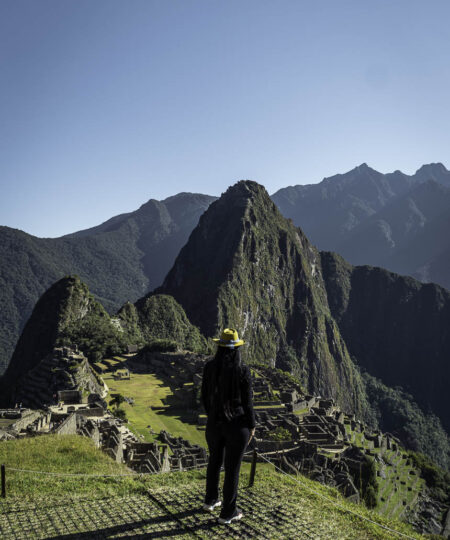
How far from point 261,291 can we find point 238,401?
141487 millimetres

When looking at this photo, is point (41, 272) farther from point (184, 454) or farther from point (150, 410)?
point (184, 454)

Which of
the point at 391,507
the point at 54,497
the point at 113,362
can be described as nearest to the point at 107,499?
the point at 54,497

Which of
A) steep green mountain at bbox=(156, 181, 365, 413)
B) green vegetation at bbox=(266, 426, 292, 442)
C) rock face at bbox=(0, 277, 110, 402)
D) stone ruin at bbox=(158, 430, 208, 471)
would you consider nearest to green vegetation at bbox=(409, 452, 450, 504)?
green vegetation at bbox=(266, 426, 292, 442)

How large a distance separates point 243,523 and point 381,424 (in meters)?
141

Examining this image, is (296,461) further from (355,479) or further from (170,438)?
(170,438)

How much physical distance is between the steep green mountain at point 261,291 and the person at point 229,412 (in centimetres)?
11442

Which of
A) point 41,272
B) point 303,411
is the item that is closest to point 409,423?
point 303,411

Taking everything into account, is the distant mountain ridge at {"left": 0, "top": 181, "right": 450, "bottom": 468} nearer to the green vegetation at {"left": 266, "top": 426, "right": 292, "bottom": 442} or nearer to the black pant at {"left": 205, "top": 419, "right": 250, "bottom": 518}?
the green vegetation at {"left": 266, "top": 426, "right": 292, "bottom": 442}

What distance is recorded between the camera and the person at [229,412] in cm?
522

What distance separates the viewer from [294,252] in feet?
538

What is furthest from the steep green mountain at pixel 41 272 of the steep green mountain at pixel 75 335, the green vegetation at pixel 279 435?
the green vegetation at pixel 279 435

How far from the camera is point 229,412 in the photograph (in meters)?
5.20

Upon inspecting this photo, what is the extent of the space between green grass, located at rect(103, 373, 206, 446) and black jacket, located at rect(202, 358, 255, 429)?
71.6ft

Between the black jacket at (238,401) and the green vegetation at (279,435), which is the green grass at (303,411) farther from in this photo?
the black jacket at (238,401)
